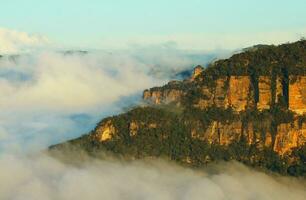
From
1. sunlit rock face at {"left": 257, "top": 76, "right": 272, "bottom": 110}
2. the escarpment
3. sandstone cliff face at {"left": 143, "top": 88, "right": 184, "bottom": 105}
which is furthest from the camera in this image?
sandstone cliff face at {"left": 143, "top": 88, "right": 184, "bottom": 105}

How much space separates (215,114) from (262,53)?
42.5 feet

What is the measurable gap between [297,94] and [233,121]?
11.1 meters

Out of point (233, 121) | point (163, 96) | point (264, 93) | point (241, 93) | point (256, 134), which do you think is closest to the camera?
point (264, 93)

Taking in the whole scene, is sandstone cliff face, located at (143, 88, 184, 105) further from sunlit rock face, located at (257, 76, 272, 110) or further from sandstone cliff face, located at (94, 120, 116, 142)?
sunlit rock face, located at (257, 76, 272, 110)

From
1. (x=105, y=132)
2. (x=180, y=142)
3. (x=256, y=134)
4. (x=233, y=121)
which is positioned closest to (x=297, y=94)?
(x=256, y=134)

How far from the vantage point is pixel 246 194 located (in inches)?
5084

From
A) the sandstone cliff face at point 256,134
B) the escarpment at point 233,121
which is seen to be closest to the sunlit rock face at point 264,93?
the escarpment at point 233,121

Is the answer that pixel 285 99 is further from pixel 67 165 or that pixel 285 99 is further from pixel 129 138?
pixel 67 165

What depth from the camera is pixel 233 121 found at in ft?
472

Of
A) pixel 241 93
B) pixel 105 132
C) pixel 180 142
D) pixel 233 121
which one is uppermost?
pixel 241 93

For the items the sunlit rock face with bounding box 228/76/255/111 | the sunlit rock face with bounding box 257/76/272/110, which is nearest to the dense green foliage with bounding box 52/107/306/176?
the sunlit rock face with bounding box 257/76/272/110

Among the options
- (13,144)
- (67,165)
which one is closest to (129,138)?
(67,165)

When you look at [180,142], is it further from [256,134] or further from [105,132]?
[256,134]

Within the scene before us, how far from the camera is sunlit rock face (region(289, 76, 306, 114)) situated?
458 ft
